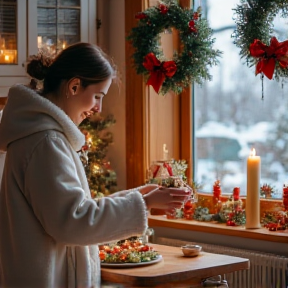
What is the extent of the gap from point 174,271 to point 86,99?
29.0 inches


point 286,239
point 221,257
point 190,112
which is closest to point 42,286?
point 221,257

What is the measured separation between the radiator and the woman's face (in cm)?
127

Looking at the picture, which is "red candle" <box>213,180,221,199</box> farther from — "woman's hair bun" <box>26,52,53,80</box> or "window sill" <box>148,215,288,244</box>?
"woman's hair bun" <box>26,52,53,80</box>

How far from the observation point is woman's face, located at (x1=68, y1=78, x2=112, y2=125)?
1879 mm

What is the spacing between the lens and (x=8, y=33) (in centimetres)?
326

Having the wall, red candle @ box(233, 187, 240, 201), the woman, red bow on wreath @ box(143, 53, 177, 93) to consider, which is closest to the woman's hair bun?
the woman

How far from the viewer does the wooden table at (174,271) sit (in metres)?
2.27

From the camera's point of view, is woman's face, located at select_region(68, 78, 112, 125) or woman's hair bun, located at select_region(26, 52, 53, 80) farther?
woman's hair bun, located at select_region(26, 52, 53, 80)

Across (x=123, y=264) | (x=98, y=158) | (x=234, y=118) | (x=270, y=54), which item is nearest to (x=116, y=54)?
(x=98, y=158)

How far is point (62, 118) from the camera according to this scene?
Answer: 1.83 m

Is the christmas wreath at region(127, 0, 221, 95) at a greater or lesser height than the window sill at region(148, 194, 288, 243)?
greater

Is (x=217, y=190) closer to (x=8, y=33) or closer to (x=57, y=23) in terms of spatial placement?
(x=57, y=23)

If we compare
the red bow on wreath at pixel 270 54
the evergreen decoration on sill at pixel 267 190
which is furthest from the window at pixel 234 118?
the red bow on wreath at pixel 270 54

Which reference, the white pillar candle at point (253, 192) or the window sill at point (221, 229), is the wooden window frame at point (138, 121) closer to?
the window sill at point (221, 229)
